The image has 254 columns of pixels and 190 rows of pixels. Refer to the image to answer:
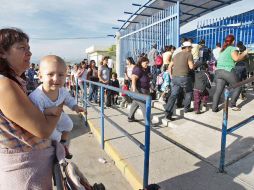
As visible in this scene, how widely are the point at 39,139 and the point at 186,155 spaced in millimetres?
2978

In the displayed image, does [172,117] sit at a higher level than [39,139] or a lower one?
lower

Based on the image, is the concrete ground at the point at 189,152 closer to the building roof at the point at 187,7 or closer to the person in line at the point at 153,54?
the person in line at the point at 153,54

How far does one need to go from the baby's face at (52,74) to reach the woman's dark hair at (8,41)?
0.20 m

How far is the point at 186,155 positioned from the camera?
4012mm

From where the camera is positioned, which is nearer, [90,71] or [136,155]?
[136,155]

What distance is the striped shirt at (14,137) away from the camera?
135cm

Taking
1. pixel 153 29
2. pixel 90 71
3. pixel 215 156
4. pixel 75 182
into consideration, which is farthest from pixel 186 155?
pixel 90 71

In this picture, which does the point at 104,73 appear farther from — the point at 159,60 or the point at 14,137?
the point at 14,137

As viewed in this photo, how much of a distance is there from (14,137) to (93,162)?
3.06m

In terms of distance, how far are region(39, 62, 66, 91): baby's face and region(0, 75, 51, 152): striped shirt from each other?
0.34 metres

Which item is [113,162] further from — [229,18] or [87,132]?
[229,18]

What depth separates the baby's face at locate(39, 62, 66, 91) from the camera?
1.57m

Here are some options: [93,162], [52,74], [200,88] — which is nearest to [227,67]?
[200,88]

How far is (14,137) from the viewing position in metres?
1.39
